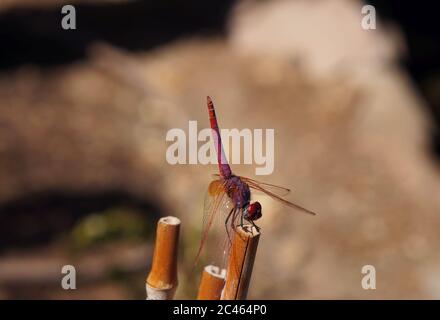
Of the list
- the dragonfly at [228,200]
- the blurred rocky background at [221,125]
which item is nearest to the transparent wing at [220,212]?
the dragonfly at [228,200]

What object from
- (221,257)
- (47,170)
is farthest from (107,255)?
(221,257)

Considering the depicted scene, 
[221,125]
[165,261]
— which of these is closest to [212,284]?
[165,261]

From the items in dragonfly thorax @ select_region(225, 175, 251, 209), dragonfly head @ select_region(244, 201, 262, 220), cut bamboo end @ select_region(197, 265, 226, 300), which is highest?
dragonfly thorax @ select_region(225, 175, 251, 209)

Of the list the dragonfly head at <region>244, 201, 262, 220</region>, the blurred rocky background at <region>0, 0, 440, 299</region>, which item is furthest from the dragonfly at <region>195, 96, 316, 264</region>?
the blurred rocky background at <region>0, 0, 440, 299</region>

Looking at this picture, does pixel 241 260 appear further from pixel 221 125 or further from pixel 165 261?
pixel 221 125

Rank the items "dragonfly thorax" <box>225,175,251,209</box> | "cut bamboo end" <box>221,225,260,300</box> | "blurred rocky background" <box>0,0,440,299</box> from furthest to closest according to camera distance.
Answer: "blurred rocky background" <box>0,0,440,299</box>
"dragonfly thorax" <box>225,175,251,209</box>
"cut bamboo end" <box>221,225,260,300</box>

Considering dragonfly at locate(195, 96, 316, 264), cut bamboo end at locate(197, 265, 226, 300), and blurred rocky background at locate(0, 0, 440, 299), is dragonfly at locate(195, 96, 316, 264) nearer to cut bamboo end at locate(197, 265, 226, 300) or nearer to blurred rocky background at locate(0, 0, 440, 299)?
cut bamboo end at locate(197, 265, 226, 300)

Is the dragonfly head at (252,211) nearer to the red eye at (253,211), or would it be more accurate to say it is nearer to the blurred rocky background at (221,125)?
the red eye at (253,211)
